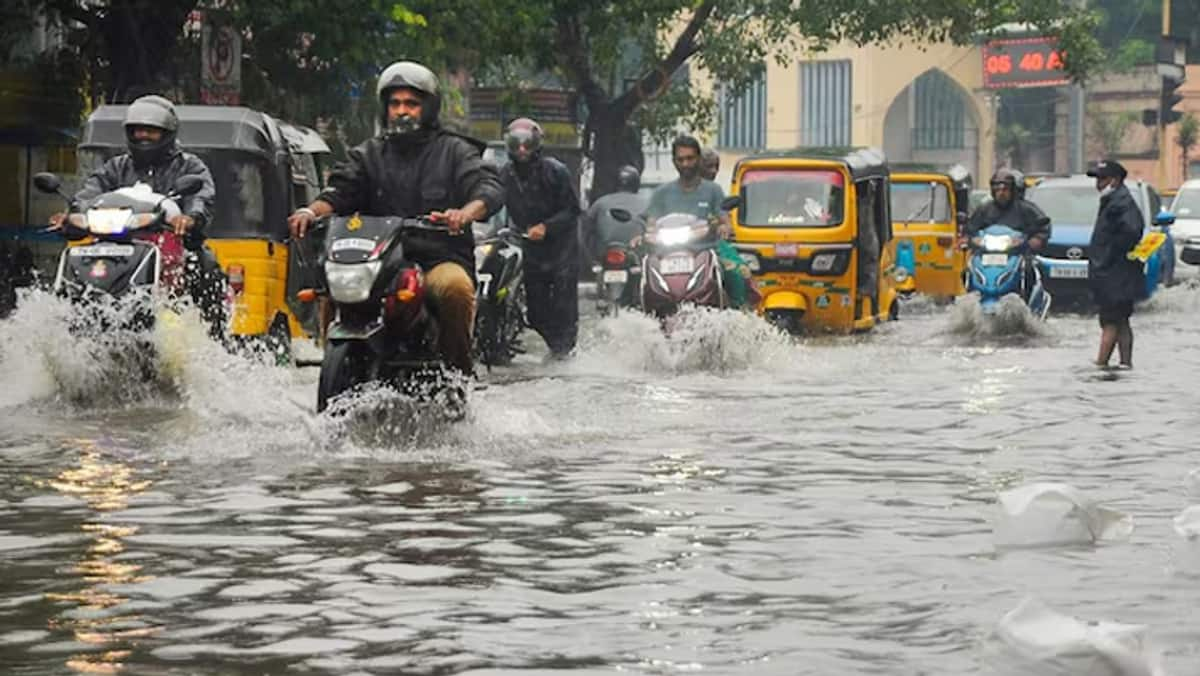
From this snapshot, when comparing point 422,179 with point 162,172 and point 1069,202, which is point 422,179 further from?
point 1069,202

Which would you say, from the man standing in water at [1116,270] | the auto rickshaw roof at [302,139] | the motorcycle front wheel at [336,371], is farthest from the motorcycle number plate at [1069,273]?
the motorcycle front wheel at [336,371]

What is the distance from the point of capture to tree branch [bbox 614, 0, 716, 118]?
4144cm

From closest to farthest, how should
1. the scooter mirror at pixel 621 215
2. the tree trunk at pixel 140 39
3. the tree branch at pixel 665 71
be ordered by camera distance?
1. the scooter mirror at pixel 621 215
2. the tree trunk at pixel 140 39
3. the tree branch at pixel 665 71

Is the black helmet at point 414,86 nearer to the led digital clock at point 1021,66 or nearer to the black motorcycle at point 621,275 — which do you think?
the black motorcycle at point 621,275

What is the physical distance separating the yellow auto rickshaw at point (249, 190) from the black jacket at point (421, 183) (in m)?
5.66

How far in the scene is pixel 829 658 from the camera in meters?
6.54

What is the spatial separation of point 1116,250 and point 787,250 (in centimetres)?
563

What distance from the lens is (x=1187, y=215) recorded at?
4291 centimetres

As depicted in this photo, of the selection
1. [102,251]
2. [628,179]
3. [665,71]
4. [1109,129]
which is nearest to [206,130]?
[102,251]

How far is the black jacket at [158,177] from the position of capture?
14719mm

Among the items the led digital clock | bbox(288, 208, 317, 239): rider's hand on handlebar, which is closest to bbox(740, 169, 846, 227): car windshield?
bbox(288, 208, 317, 239): rider's hand on handlebar

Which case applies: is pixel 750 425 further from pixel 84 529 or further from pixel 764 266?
pixel 764 266

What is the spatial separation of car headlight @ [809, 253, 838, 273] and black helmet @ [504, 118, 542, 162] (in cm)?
616

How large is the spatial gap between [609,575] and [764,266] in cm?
1731
